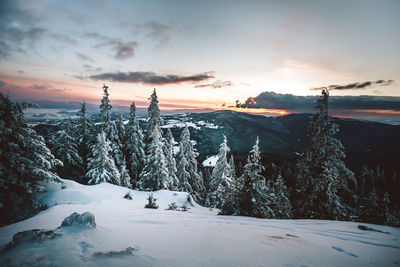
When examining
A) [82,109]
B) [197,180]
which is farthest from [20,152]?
[197,180]

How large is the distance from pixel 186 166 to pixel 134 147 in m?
10.1

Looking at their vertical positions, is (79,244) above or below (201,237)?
above

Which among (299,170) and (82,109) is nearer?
(299,170)

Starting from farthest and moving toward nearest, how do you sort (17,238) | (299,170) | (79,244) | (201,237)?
(299,170) → (201,237) → (79,244) → (17,238)

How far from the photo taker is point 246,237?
4.55 metres

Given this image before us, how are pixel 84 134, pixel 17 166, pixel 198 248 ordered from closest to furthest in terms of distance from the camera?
pixel 198 248, pixel 17 166, pixel 84 134

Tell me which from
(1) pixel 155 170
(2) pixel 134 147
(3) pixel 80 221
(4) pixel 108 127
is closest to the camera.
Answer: (3) pixel 80 221

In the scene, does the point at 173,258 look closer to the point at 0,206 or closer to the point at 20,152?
the point at 0,206

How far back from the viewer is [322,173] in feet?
46.5

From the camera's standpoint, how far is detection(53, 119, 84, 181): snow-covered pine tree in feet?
77.3

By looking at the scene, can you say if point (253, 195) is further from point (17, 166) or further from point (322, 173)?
point (17, 166)

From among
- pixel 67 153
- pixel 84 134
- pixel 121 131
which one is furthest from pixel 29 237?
pixel 84 134

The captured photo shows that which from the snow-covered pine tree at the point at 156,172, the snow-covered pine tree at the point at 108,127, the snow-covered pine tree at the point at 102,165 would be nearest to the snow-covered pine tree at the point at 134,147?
the snow-covered pine tree at the point at 108,127

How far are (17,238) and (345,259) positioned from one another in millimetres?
5998
